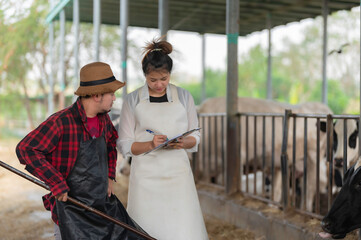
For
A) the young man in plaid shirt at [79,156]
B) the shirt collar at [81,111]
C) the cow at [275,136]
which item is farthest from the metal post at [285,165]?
the shirt collar at [81,111]

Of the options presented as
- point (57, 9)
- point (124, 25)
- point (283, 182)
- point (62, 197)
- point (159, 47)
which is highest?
point (57, 9)

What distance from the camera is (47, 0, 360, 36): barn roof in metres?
9.16

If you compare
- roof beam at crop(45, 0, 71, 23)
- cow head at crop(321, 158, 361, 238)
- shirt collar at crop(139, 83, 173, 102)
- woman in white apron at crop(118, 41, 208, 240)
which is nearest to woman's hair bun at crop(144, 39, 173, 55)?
woman in white apron at crop(118, 41, 208, 240)

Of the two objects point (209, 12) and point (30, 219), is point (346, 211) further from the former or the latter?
point (209, 12)

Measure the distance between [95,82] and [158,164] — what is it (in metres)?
0.59

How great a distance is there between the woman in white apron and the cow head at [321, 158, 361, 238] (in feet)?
2.52

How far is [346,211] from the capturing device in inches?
94.7

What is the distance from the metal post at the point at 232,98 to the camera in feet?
16.2

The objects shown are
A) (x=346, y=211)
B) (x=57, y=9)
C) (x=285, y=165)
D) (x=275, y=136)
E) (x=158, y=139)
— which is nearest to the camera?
(x=158, y=139)

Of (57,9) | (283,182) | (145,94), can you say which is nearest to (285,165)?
(283,182)

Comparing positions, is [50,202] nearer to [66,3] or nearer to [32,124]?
[66,3]

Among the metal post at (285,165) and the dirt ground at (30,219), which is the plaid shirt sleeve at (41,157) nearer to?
the dirt ground at (30,219)

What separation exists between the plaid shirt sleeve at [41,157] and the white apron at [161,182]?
0.53 metres

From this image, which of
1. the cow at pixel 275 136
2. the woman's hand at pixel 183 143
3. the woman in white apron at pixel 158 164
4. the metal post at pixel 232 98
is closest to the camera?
the woman's hand at pixel 183 143
